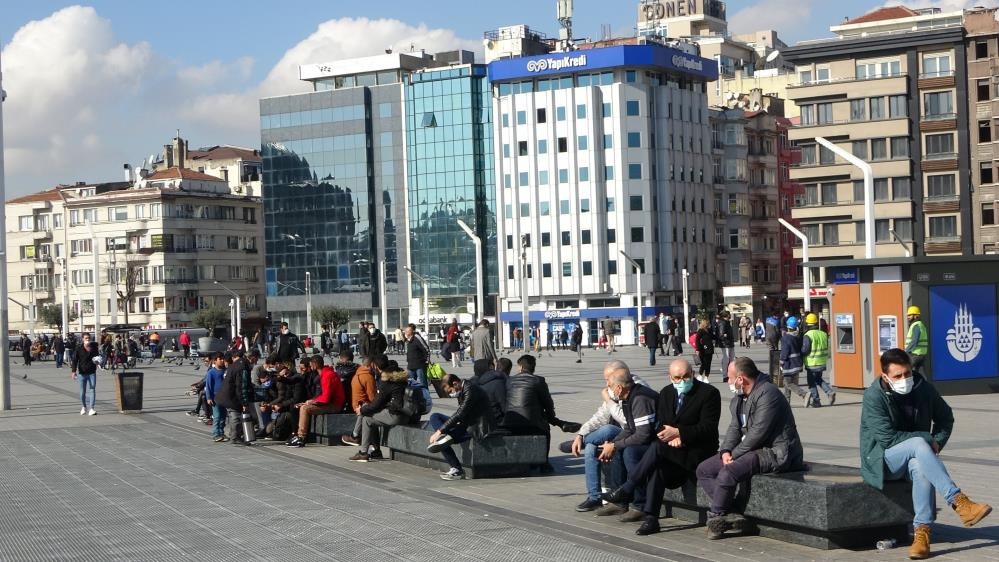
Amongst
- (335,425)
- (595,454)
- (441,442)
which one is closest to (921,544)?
(595,454)

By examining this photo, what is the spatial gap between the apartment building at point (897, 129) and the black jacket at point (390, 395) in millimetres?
68648

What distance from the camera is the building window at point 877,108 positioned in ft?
274

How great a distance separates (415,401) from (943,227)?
7062 centimetres

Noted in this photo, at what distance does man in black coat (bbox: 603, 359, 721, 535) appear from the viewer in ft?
39.0

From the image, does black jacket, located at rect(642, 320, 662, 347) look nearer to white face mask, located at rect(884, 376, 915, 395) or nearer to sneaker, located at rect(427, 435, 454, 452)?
sneaker, located at rect(427, 435, 454, 452)

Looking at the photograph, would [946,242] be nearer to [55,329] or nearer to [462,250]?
[462,250]

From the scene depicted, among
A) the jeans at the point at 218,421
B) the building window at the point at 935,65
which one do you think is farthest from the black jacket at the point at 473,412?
the building window at the point at 935,65

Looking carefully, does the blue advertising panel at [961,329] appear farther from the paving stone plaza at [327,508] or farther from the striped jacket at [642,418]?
the striped jacket at [642,418]

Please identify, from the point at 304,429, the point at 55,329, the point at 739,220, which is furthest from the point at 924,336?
the point at 55,329

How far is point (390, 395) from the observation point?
1823 centimetres

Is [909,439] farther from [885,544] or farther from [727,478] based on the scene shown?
[727,478]

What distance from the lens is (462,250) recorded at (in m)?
117

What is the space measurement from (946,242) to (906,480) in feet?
250

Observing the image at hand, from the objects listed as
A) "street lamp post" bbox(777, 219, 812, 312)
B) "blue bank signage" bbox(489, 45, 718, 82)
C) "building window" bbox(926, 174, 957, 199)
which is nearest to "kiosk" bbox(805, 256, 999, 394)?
"street lamp post" bbox(777, 219, 812, 312)
